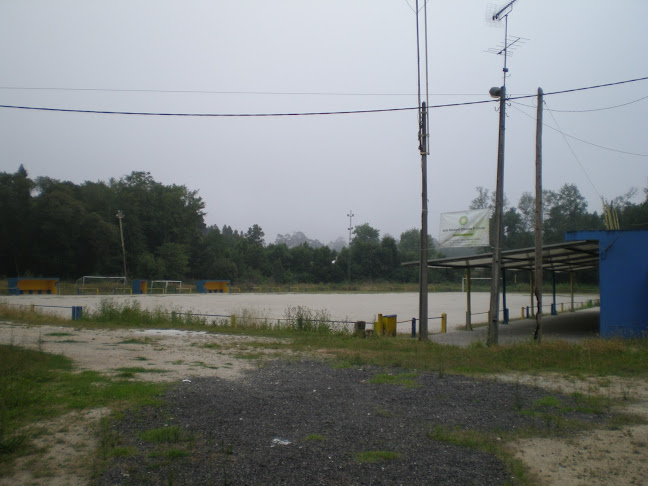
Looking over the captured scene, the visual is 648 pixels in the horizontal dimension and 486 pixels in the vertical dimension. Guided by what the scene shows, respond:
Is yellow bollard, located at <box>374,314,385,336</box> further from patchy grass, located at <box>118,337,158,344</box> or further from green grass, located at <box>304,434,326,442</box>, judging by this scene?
green grass, located at <box>304,434,326,442</box>

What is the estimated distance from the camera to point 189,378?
31.0 feet

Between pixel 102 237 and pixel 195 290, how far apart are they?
17.2 meters

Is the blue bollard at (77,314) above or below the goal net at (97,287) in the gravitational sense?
above

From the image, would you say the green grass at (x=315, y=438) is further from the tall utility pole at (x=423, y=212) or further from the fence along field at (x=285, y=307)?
the fence along field at (x=285, y=307)

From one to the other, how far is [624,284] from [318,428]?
1449 centimetres

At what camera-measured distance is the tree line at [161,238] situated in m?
75.0

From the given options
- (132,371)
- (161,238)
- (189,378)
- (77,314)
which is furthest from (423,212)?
(161,238)

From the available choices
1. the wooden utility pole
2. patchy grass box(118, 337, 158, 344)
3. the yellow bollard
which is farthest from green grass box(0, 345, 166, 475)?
the yellow bollard

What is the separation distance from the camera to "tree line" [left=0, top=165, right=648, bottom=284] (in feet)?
246

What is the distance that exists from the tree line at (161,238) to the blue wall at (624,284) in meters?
43.9

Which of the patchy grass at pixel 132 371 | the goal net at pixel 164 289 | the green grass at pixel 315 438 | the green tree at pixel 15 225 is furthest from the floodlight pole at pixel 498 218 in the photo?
the green tree at pixel 15 225

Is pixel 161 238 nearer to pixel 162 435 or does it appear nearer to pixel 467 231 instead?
pixel 467 231

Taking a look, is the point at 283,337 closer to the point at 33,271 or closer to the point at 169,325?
the point at 169,325

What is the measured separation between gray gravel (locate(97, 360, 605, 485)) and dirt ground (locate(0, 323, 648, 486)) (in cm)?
52
